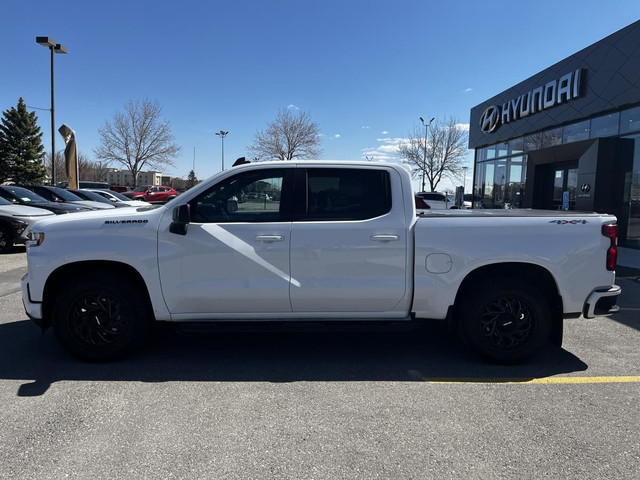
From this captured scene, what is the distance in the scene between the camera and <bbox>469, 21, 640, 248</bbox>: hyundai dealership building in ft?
43.0

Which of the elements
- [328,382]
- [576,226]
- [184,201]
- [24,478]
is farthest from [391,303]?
[24,478]

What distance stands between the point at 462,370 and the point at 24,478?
11.3ft

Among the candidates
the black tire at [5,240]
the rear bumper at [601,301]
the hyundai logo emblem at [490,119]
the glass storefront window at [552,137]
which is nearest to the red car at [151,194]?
the hyundai logo emblem at [490,119]

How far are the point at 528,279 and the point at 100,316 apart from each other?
13.2 feet

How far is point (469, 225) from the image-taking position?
411 centimetres

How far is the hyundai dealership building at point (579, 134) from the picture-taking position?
43.0ft

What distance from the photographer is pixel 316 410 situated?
3428 millimetres

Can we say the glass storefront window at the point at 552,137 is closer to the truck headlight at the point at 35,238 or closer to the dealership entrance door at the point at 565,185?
the dealership entrance door at the point at 565,185

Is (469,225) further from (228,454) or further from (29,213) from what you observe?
(29,213)

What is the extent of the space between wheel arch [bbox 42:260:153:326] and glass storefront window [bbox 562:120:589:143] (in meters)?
15.7

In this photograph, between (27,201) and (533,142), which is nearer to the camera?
(27,201)

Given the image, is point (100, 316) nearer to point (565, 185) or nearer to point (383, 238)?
point (383, 238)

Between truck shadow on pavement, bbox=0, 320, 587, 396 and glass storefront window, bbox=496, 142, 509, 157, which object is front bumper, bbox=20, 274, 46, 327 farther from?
glass storefront window, bbox=496, 142, 509, 157

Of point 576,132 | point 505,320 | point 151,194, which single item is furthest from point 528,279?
point 151,194
